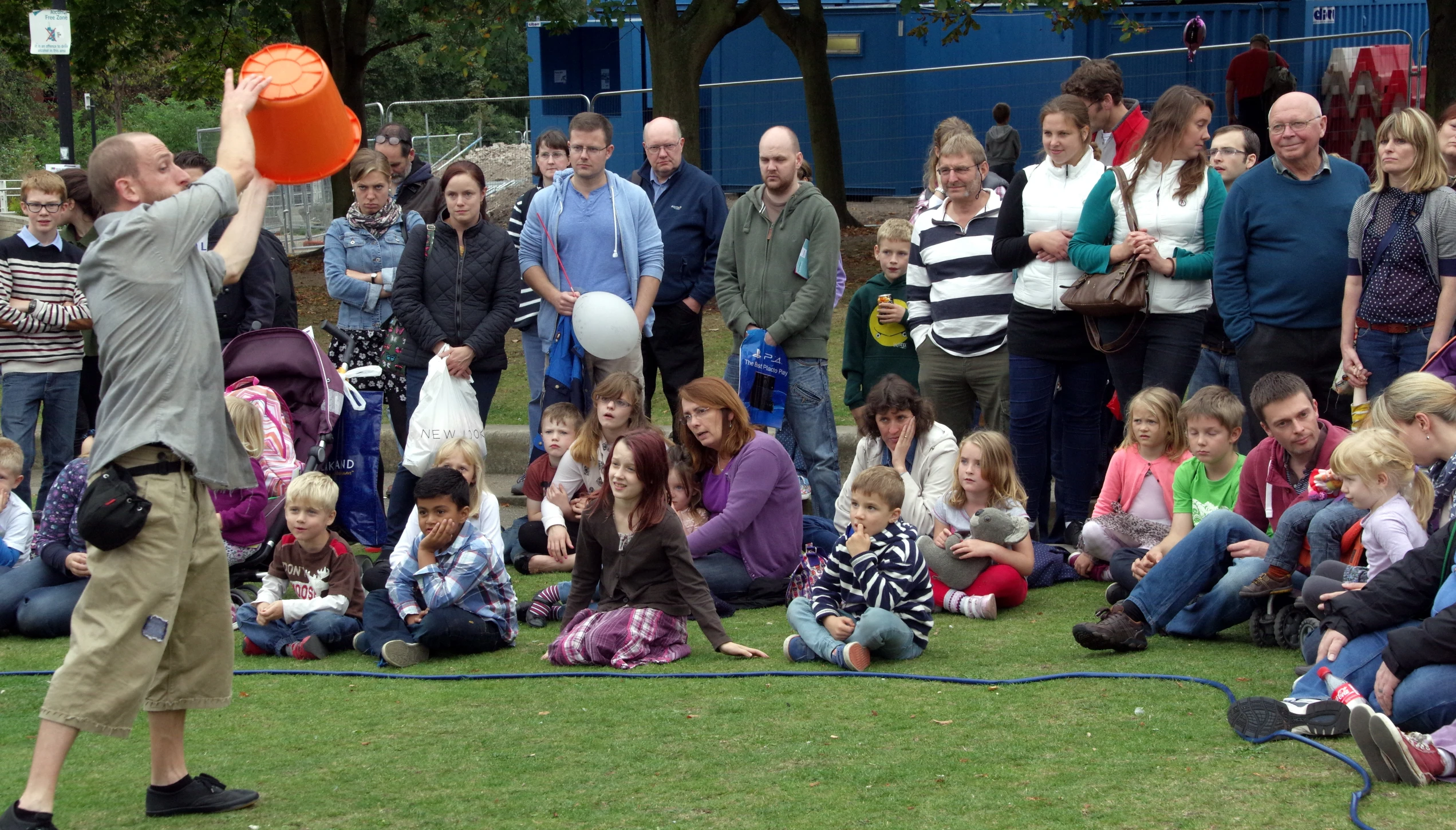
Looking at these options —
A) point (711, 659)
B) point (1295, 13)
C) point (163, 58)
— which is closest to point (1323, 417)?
point (711, 659)

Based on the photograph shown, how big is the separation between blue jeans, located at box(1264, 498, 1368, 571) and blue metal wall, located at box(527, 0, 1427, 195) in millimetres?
10424

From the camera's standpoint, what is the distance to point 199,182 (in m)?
3.86

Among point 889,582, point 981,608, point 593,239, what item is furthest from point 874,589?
point 593,239

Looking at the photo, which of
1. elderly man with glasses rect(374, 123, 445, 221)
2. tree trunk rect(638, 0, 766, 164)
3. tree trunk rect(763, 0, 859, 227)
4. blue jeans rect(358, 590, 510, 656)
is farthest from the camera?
tree trunk rect(763, 0, 859, 227)

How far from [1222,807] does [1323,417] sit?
352 centimetres

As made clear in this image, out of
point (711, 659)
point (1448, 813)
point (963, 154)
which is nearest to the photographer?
point (1448, 813)

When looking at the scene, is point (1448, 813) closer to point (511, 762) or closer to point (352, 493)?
point (511, 762)

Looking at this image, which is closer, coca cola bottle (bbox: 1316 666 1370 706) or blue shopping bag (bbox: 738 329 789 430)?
coca cola bottle (bbox: 1316 666 1370 706)

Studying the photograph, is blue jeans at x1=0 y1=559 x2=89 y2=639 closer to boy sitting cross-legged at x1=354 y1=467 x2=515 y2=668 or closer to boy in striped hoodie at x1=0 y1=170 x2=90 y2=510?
boy sitting cross-legged at x1=354 y1=467 x2=515 y2=668

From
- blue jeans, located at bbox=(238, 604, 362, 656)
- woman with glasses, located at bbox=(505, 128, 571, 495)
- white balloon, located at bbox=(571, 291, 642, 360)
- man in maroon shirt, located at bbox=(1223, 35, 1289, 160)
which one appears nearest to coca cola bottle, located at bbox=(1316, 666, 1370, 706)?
blue jeans, located at bbox=(238, 604, 362, 656)

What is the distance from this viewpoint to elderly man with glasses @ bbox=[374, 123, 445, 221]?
30.4 feet

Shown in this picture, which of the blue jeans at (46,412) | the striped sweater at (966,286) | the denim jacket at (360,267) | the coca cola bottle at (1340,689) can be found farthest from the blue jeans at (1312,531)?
the blue jeans at (46,412)

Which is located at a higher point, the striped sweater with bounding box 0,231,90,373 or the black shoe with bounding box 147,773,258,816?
the striped sweater with bounding box 0,231,90,373

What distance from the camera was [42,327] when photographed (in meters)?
8.19
